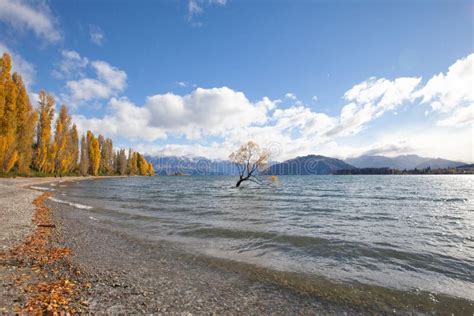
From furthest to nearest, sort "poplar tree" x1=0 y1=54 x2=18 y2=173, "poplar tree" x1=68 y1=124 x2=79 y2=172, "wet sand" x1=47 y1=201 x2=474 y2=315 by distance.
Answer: "poplar tree" x1=68 y1=124 x2=79 y2=172, "poplar tree" x1=0 y1=54 x2=18 y2=173, "wet sand" x1=47 y1=201 x2=474 y2=315

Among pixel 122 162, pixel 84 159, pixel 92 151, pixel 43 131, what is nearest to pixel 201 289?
pixel 43 131

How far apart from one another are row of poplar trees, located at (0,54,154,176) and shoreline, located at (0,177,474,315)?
2155 inches

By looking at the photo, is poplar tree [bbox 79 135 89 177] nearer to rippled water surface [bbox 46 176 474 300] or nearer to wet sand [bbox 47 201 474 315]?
rippled water surface [bbox 46 176 474 300]

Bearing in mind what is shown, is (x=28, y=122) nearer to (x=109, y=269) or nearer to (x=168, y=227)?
(x=168, y=227)

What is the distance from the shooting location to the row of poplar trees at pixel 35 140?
159ft

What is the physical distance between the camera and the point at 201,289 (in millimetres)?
7730

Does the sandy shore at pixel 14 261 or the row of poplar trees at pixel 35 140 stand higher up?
the row of poplar trees at pixel 35 140

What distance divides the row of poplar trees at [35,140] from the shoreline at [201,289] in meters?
54.7

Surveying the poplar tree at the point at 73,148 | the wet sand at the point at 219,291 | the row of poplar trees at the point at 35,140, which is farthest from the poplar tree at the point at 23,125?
the wet sand at the point at 219,291

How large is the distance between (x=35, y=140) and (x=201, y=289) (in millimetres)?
90943

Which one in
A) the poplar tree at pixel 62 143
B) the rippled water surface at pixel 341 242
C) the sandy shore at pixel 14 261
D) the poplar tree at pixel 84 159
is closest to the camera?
the sandy shore at pixel 14 261

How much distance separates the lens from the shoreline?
21.7 feet

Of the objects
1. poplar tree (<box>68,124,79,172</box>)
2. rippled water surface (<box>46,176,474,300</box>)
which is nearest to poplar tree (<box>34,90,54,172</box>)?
poplar tree (<box>68,124,79,172</box>)

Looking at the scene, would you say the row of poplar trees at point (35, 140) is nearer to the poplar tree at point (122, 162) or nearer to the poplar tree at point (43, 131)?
the poplar tree at point (43, 131)
